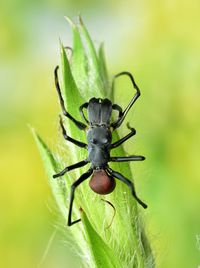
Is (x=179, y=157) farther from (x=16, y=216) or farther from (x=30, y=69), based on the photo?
(x=30, y=69)

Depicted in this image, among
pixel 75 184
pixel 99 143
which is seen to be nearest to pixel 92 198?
pixel 75 184

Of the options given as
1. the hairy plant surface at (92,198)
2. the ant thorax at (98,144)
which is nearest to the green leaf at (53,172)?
the hairy plant surface at (92,198)

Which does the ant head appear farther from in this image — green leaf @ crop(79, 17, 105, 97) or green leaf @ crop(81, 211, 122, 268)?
green leaf @ crop(81, 211, 122, 268)

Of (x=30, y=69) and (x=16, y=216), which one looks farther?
(x=30, y=69)

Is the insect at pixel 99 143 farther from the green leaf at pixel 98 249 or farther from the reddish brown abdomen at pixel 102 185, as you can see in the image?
the green leaf at pixel 98 249

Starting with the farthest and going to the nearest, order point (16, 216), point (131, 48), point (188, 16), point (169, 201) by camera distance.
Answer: point (131, 48), point (188, 16), point (16, 216), point (169, 201)

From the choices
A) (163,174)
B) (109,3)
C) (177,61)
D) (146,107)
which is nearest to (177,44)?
(177,61)

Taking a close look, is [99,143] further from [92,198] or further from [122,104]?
[92,198]

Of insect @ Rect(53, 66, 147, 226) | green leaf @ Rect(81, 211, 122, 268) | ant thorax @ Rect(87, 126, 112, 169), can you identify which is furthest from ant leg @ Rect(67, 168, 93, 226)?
ant thorax @ Rect(87, 126, 112, 169)
